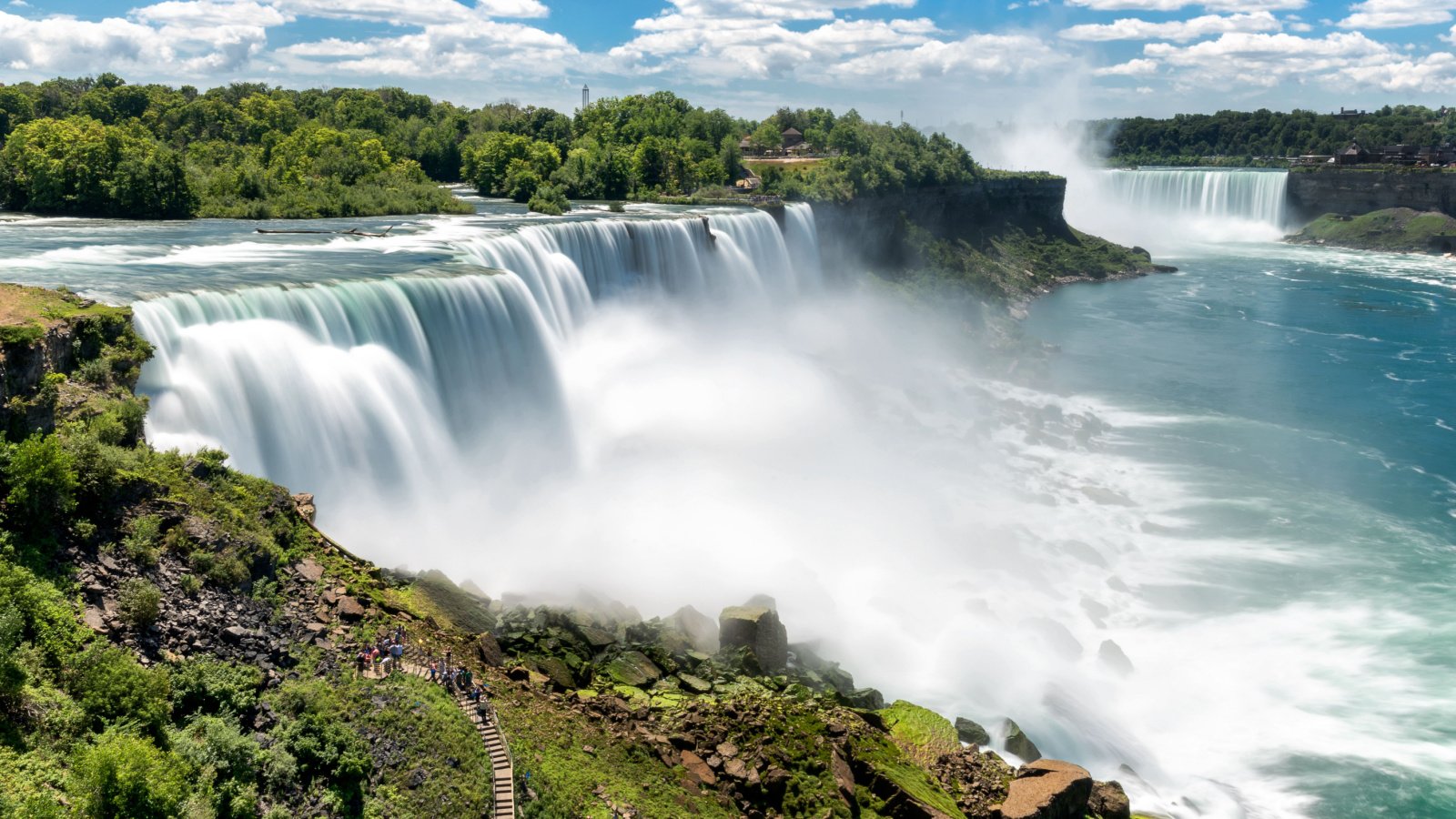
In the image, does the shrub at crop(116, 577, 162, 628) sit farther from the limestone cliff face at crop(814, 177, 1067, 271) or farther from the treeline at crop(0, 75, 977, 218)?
the limestone cliff face at crop(814, 177, 1067, 271)

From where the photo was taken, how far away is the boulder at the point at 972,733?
70.5ft

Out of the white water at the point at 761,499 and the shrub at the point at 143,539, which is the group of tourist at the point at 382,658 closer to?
the shrub at the point at 143,539

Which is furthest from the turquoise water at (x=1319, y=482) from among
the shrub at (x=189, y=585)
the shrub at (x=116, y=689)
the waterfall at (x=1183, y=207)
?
the waterfall at (x=1183, y=207)

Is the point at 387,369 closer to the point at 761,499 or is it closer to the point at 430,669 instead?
the point at 761,499

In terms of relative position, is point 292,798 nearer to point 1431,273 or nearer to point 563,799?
point 563,799

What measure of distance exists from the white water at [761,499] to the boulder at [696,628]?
235 centimetres

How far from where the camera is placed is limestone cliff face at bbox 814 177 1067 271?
64812mm

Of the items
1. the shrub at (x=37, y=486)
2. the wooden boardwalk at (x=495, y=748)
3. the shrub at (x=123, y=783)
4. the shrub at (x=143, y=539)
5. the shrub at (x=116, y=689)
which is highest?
the shrub at (x=37, y=486)

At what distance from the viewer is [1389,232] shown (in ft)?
321

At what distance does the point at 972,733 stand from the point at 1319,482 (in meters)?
22.5

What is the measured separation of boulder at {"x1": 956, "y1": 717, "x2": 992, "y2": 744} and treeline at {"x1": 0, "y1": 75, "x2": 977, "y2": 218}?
41186 mm

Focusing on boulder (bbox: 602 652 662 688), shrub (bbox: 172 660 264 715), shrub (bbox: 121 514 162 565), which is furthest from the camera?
boulder (bbox: 602 652 662 688)

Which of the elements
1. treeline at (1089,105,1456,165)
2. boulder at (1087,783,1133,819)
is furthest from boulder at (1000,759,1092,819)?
treeline at (1089,105,1456,165)

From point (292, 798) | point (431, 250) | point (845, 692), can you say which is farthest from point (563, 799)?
point (431, 250)
